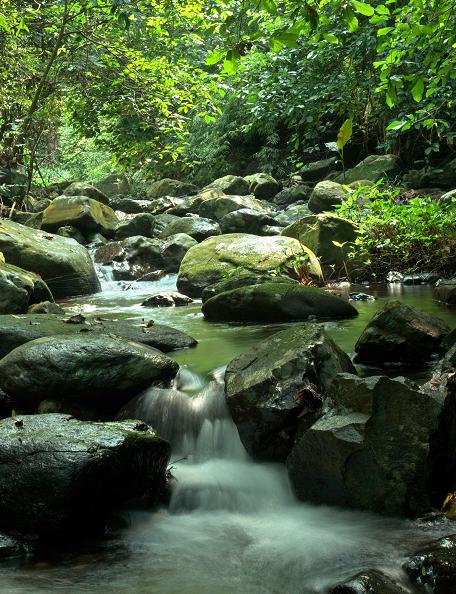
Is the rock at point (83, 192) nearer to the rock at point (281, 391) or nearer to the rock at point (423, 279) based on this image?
the rock at point (423, 279)

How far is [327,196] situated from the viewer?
41.7 ft

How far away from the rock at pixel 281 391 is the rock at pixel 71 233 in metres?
9.89

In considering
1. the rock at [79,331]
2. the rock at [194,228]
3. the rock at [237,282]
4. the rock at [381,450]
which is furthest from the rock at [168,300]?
the rock at [381,450]

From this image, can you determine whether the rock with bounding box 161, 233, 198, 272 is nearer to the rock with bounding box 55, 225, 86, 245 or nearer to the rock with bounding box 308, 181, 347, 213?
the rock with bounding box 55, 225, 86, 245

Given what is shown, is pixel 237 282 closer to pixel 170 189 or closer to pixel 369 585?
pixel 369 585

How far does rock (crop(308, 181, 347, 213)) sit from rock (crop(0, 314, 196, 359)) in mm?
7617

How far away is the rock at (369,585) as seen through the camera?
2.31m

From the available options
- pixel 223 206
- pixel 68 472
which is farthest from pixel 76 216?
pixel 68 472

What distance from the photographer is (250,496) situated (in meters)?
3.56

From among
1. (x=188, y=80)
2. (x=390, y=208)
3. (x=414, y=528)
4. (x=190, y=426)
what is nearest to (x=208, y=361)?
(x=190, y=426)

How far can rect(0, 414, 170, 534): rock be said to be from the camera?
9.73ft

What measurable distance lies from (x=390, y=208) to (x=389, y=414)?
6.75 metres

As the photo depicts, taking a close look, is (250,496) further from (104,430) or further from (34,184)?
(34,184)

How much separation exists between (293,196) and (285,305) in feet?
34.0
